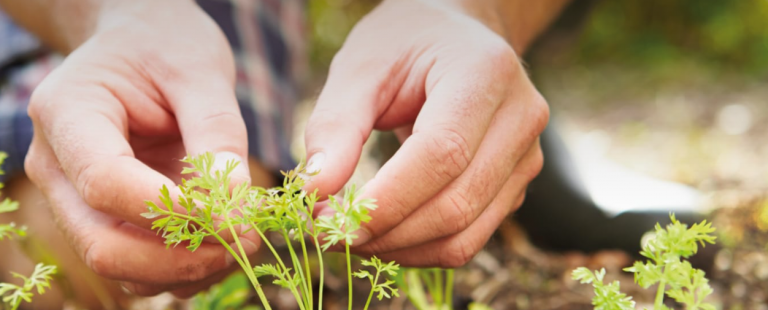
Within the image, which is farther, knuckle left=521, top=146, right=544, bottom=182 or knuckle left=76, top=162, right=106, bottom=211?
knuckle left=521, top=146, right=544, bottom=182

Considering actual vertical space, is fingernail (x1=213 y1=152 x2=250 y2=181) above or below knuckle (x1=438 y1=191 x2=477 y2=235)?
above

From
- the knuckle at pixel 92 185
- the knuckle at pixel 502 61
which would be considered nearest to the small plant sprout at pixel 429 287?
the knuckle at pixel 502 61

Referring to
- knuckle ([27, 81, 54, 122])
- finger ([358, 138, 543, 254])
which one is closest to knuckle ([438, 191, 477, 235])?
finger ([358, 138, 543, 254])

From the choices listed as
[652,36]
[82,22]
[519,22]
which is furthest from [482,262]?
[652,36]

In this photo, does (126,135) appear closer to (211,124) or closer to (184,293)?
(211,124)

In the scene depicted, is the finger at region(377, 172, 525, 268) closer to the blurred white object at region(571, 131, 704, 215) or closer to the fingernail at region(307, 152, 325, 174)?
the fingernail at region(307, 152, 325, 174)

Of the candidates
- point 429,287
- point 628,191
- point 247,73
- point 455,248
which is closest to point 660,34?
point 628,191
